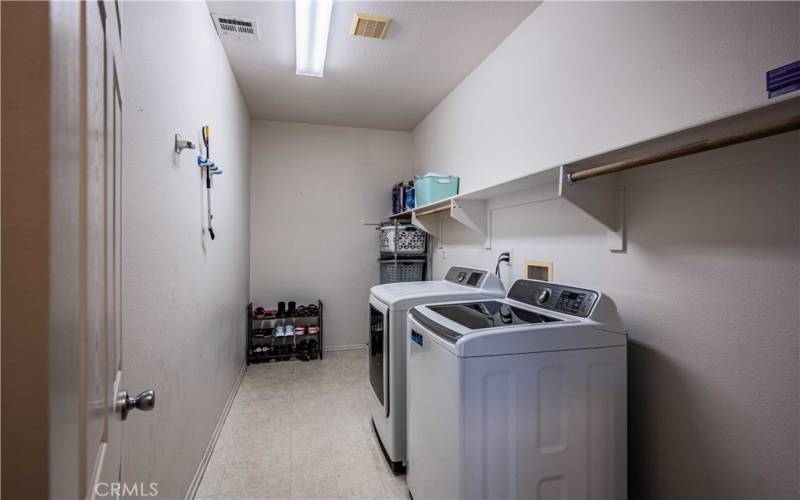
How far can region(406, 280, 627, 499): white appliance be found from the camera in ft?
4.14

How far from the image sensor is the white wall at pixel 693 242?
42.8 inches

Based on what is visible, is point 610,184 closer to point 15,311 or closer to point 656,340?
point 656,340

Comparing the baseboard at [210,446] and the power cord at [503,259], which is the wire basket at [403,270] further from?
the baseboard at [210,446]

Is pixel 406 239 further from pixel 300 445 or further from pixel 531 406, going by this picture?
pixel 531 406

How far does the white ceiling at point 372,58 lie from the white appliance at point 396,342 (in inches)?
63.4

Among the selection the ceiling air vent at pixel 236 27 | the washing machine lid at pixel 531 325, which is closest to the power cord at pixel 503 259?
the washing machine lid at pixel 531 325

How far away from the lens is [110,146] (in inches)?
25.6

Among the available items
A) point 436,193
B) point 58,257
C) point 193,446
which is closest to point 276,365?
point 193,446

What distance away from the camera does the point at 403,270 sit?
12.7 feet

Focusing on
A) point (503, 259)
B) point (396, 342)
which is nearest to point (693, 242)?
point (503, 259)

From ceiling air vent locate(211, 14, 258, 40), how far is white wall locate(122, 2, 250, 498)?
8 centimetres

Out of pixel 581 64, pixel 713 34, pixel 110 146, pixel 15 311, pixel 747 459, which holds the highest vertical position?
pixel 581 64

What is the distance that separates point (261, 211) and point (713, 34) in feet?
13.2

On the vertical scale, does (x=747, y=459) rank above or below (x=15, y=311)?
below
